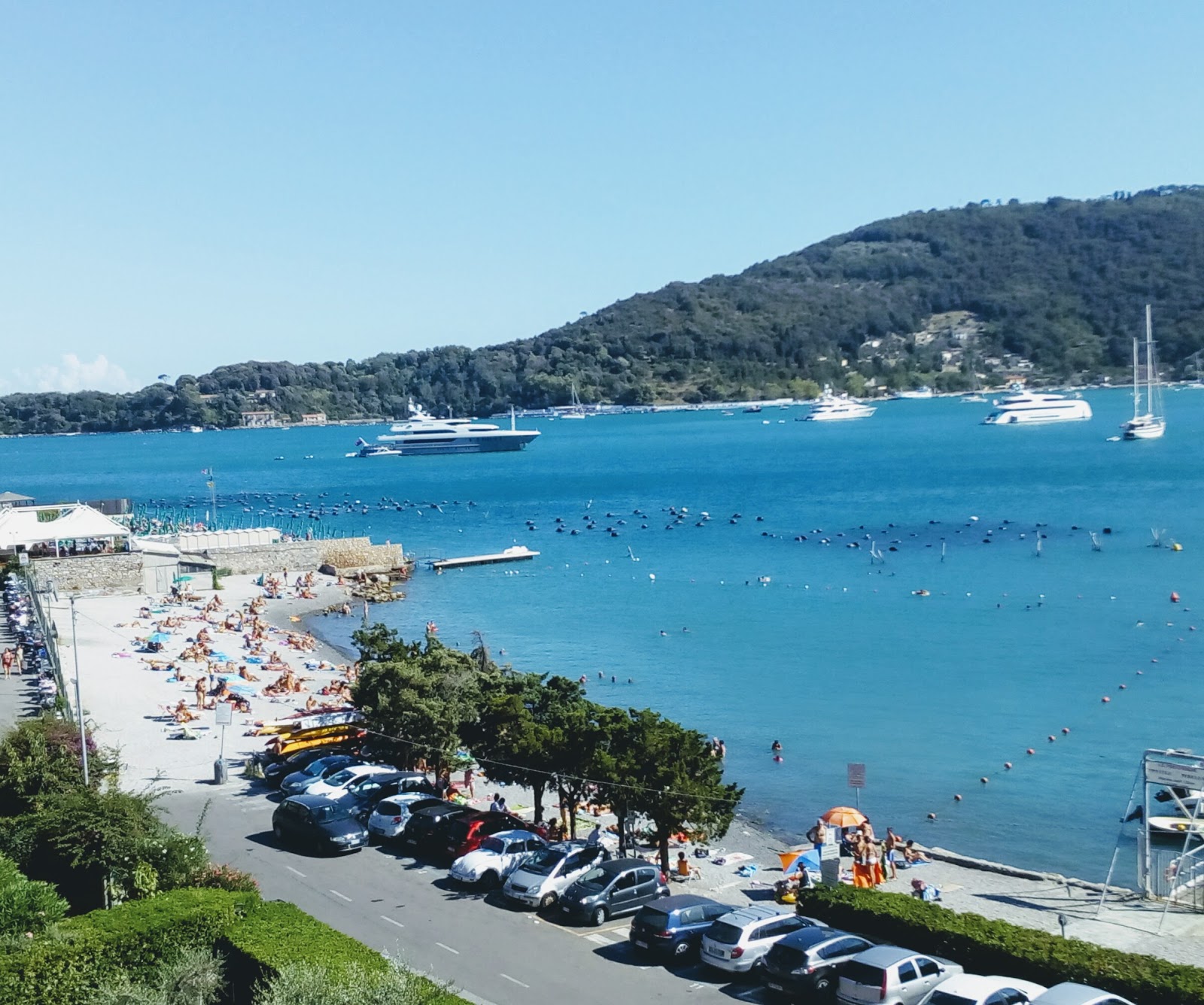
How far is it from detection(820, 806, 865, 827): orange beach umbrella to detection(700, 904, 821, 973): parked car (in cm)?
658

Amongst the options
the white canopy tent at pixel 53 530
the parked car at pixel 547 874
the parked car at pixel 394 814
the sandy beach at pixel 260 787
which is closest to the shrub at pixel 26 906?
the parked car at pixel 547 874

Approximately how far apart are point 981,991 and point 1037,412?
142m

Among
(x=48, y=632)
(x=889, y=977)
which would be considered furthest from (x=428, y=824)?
(x=48, y=632)

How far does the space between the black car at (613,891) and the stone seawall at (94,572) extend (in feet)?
98.4

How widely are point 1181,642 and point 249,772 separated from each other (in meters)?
26.2

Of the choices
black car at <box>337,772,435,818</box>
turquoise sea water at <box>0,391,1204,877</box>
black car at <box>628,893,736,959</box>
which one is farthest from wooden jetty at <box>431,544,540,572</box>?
black car at <box>628,893,736,959</box>

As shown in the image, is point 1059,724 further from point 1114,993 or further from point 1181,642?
point 1114,993

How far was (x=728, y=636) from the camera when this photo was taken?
37250mm

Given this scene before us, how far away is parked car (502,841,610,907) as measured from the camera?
1266 cm

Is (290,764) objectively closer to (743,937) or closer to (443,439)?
(743,937)

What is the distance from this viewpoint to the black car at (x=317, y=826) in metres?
14.4

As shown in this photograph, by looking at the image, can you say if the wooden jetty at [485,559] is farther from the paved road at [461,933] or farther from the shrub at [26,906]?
the shrub at [26,906]

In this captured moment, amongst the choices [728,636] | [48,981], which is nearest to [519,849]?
[48,981]

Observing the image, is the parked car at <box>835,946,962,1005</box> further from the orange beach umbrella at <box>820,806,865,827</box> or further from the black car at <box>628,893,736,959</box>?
the orange beach umbrella at <box>820,806,865,827</box>
